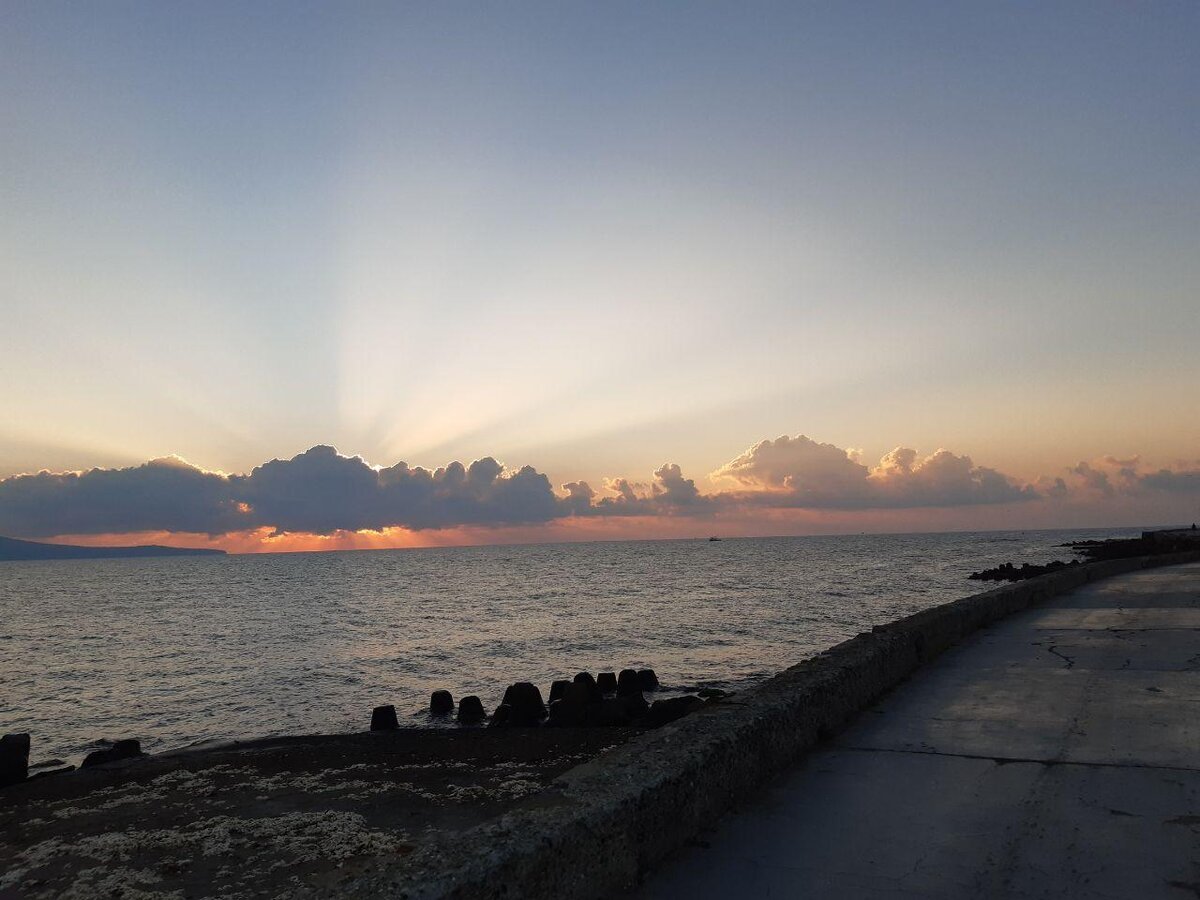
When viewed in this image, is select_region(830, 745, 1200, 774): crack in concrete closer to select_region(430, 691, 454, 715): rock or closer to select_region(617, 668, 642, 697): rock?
select_region(617, 668, 642, 697): rock

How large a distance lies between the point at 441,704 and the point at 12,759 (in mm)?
8969

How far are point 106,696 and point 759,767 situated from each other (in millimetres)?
29579

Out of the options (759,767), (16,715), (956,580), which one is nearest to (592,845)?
(759,767)

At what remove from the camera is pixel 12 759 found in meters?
15.6

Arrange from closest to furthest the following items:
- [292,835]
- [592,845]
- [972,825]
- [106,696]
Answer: [592,845] < [972,825] < [292,835] < [106,696]

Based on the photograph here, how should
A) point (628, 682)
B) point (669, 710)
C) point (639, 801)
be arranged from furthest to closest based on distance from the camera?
point (628, 682) < point (669, 710) < point (639, 801)

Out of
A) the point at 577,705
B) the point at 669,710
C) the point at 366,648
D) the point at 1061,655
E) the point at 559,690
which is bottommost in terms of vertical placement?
the point at 366,648

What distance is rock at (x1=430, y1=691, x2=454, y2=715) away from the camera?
19859mm

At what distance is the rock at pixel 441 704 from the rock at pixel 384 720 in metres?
1.81

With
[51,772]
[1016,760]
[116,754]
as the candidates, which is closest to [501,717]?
[116,754]

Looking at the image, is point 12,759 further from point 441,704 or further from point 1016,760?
point 1016,760

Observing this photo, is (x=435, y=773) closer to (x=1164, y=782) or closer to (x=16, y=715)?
(x=1164, y=782)

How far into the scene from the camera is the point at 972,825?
12.9 feet

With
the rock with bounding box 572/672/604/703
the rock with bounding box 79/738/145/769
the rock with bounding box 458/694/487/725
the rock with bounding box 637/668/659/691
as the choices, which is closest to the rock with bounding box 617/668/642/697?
the rock with bounding box 637/668/659/691
